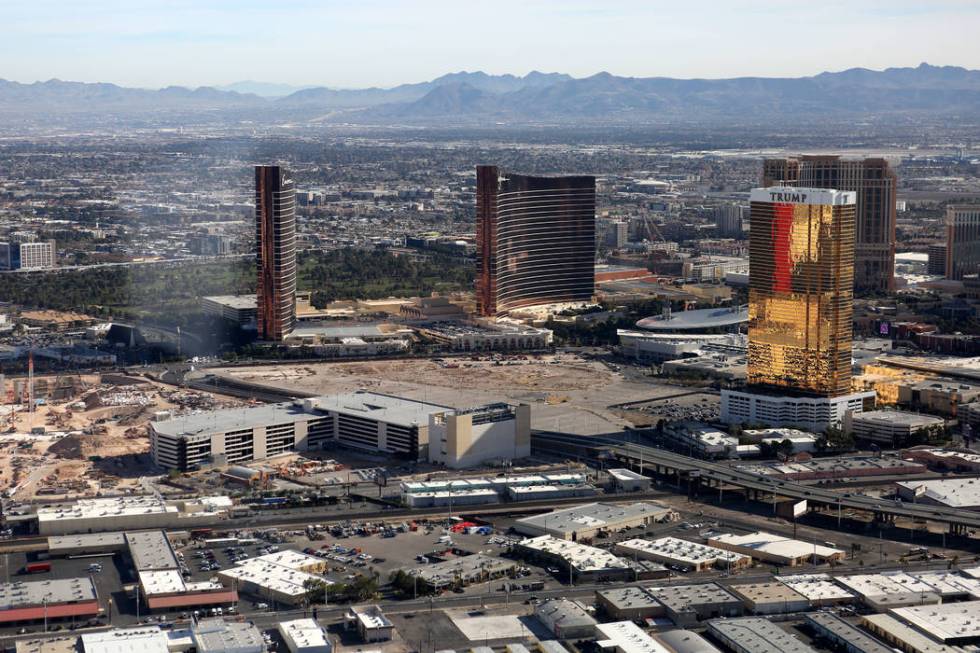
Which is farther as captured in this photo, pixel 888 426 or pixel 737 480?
pixel 888 426

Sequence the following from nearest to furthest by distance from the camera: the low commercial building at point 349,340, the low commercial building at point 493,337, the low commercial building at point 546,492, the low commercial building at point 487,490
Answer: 1. the low commercial building at point 487,490
2. the low commercial building at point 546,492
3. the low commercial building at point 349,340
4. the low commercial building at point 493,337

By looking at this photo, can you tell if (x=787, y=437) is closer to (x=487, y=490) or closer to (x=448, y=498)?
(x=487, y=490)

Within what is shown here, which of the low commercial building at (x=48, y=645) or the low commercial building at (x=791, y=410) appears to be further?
the low commercial building at (x=791, y=410)

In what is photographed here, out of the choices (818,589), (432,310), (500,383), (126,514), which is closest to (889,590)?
(818,589)

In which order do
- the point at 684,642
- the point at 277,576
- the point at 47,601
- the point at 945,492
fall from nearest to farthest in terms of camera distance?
the point at 684,642, the point at 47,601, the point at 277,576, the point at 945,492

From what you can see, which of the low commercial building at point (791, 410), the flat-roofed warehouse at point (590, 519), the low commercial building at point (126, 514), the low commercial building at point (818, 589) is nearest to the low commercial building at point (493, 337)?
the low commercial building at point (791, 410)

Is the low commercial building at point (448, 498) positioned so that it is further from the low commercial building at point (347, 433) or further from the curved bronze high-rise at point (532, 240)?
the curved bronze high-rise at point (532, 240)

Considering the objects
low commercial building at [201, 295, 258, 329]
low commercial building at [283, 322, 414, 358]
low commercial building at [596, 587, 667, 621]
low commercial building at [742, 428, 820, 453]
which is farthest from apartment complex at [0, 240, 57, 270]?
low commercial building at [596, 587, 667, 621]
